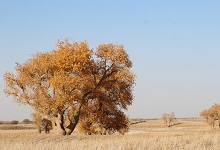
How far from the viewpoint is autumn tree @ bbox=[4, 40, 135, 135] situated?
41562mm

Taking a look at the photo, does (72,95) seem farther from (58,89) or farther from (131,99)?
(131,99)

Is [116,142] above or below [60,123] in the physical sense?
below

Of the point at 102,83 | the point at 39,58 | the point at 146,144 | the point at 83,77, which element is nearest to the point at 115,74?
the point at 102,83

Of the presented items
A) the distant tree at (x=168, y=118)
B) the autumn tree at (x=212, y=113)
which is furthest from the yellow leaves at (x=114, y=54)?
the distant tree at (x=168, y=118)

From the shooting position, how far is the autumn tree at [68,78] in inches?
1636

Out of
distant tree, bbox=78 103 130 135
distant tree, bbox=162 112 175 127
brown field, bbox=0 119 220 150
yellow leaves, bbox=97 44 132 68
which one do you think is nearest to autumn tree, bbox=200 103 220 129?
A: distant tree, bbox=162 112 175 127

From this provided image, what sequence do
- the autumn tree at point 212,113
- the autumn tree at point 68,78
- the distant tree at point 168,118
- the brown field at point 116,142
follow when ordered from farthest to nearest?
the distant tree at point 168,118
the autumn tree at point 212,113
the autumn tree at point 68,78
the brown field at point 116,142

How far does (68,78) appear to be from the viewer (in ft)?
133

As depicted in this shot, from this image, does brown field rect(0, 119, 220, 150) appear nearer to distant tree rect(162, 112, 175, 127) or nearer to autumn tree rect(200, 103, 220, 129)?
autumn tree rect(200, 103, 220, 129)

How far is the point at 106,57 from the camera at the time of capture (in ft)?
152

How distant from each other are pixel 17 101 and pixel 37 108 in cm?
246

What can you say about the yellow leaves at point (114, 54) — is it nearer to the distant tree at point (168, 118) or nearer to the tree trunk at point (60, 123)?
the tree trunk at point (60, 123)

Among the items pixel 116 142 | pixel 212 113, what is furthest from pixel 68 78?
pixel 212 113

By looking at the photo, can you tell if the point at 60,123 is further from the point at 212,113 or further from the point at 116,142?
the point at 212,113
